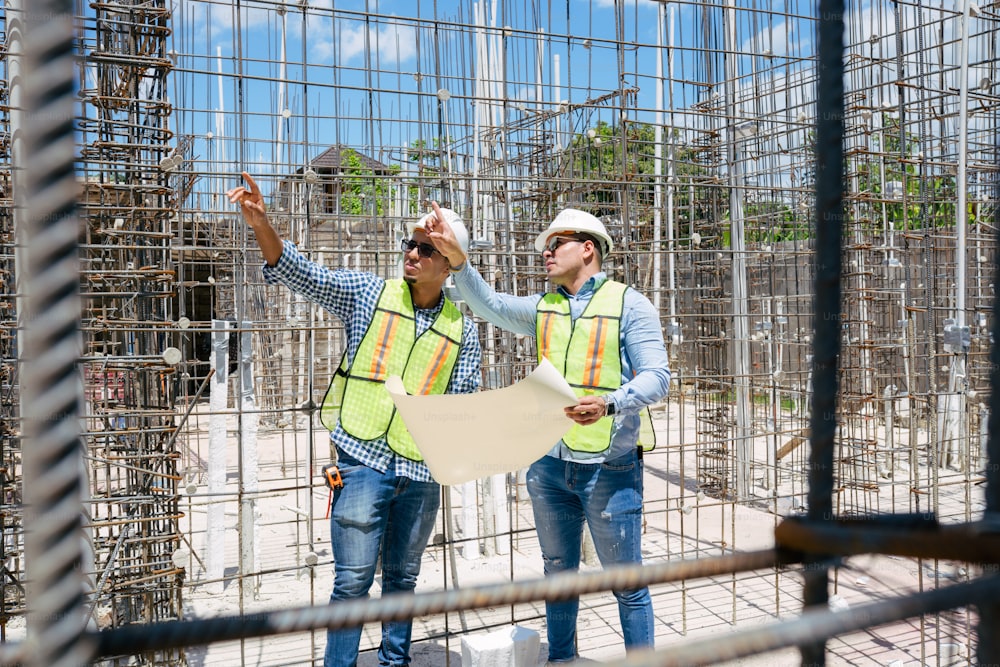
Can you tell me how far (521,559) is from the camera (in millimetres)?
5199

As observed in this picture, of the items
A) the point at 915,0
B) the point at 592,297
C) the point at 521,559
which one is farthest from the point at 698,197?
the point at 592,297

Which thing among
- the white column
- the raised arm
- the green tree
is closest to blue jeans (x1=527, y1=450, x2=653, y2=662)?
the raised arm

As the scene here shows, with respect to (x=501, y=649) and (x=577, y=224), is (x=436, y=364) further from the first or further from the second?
(x=501, y=649)

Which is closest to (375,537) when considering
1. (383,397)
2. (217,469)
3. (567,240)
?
(383,397)

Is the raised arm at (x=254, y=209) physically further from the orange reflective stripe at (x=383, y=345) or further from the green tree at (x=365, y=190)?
the green tree at (x=365, y=190)

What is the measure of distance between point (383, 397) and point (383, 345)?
176 millimetres

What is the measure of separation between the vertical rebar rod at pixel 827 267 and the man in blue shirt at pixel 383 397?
1889mm

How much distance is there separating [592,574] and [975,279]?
33.6ft

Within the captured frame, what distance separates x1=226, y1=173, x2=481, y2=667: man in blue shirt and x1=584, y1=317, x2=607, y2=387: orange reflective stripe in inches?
15.7

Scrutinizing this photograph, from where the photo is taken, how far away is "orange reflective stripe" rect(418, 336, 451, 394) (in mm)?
2727

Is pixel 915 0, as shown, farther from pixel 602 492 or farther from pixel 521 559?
pixel 602 492

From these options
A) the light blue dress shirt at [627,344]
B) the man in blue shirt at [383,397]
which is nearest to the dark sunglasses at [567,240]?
the light blue dress shirt at [627,344]

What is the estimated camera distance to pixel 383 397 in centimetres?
266

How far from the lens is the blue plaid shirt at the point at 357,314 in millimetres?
2602
